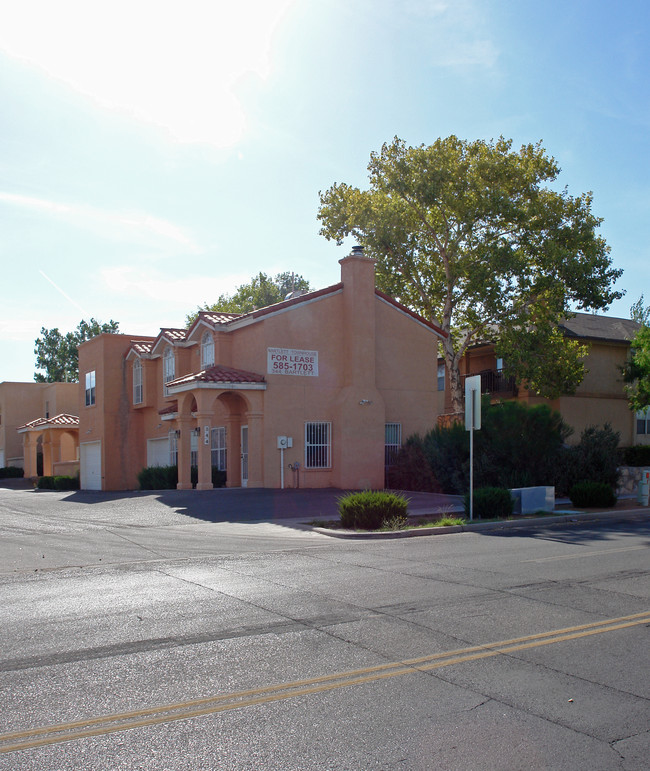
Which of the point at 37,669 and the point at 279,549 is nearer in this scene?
the point at 37,669

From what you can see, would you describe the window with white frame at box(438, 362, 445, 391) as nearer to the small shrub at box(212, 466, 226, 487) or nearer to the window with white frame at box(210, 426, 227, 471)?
the window with white frame at box(210, 426, 227, 471)

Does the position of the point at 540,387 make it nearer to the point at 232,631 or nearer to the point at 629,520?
the point at 629,520

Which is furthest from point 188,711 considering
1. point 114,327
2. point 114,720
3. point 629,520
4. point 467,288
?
point 114,327

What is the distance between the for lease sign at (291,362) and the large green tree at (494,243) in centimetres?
754

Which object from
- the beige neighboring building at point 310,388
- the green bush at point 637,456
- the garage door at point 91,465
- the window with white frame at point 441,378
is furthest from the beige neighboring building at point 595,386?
the garage door at point 91,465

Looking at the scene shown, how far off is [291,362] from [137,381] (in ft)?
42.1

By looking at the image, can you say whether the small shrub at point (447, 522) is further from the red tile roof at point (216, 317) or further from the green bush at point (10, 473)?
the green bush at point (10, 473)

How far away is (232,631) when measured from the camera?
7254 mm

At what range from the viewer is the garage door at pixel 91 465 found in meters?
37.8

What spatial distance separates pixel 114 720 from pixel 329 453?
22231mm

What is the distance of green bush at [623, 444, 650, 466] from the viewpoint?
35594mm

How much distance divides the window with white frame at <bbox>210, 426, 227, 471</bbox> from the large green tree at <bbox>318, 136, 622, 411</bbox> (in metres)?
9.72

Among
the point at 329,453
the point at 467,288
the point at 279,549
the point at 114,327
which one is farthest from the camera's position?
the point at 114,327

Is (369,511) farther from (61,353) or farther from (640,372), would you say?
(61,353)
